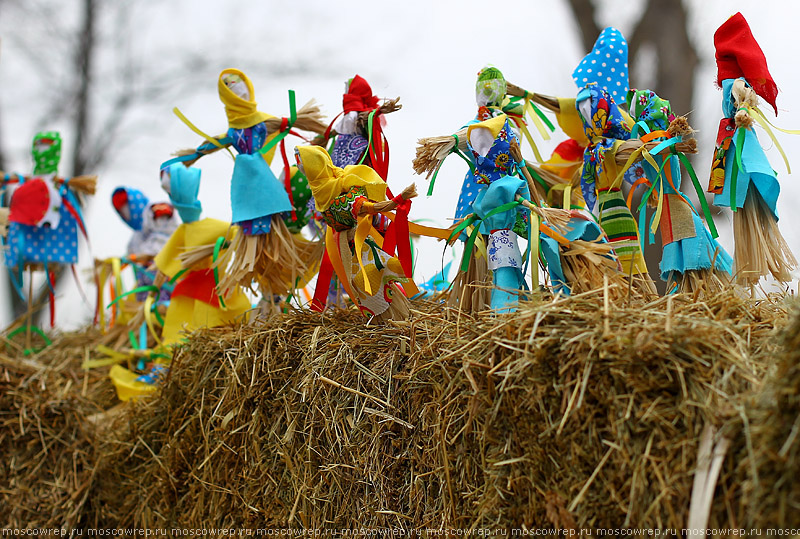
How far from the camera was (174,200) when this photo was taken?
3.77 metres

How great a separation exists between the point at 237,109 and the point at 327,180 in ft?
3.44

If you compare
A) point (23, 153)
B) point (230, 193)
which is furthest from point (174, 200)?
point (23, 153)

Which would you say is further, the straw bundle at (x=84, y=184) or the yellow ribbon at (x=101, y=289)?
the yellow ribbon at (x=101, y=289)

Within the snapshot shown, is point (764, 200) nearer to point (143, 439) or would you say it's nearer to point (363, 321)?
point (363, 321)

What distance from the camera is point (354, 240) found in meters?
2.47

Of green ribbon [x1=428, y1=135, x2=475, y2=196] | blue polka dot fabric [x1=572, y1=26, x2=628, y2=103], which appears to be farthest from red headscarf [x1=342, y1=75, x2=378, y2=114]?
blue polka dot fabric [x1=572, y1=26, x2=628, y2=103]

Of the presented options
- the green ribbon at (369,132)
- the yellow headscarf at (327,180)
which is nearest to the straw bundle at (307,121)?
the green ribbon at (369,132)

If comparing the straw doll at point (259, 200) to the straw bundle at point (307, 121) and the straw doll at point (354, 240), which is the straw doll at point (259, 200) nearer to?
the straw bundle at point (307, 121)

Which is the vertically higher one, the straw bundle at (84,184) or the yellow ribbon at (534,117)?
the yellow ribbon at (534,117)

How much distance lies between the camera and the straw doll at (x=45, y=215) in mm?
4387

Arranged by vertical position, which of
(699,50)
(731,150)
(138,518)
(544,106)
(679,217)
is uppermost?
(699,50)

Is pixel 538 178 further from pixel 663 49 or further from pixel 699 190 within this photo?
pixel 663 49

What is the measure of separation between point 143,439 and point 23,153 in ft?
20.9

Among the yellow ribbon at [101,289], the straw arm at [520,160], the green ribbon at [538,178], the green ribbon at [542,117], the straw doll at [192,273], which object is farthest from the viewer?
the yellow ribbon at [101,289]
